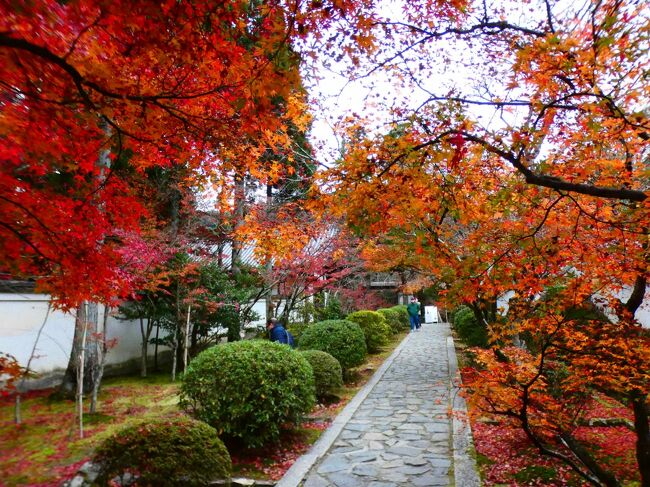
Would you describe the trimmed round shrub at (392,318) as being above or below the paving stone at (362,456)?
above

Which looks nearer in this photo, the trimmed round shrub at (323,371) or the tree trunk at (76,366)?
the trimmed round shrub at (323,371)

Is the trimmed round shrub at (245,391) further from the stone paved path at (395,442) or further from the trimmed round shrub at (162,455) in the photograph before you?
the trimmed round shrub at (162,455)

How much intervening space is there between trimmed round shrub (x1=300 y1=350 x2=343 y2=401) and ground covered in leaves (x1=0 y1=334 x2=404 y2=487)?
1.22ft

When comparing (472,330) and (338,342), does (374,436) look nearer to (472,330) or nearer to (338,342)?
(338,342)

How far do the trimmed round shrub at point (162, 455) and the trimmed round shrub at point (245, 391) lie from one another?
1.11 metres

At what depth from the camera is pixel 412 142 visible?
165 inches

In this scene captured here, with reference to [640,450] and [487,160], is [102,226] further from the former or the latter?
[640,450]

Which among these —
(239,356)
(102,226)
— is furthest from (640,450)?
(102,226)

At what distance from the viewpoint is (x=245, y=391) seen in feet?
19.2

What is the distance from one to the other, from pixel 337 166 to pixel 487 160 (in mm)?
3053

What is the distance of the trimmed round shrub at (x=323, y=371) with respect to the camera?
875cm

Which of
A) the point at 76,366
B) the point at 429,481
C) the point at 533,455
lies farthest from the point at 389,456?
the point at 76,366

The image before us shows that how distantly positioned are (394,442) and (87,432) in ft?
16.1

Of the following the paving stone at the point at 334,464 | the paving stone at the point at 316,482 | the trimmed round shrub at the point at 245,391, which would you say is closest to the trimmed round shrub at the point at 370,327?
the trimmed round shrub at the point at 245,391
